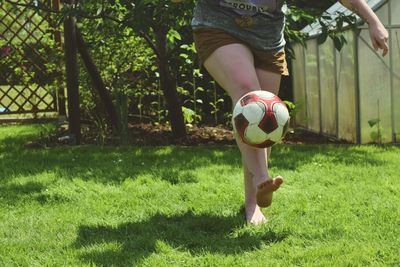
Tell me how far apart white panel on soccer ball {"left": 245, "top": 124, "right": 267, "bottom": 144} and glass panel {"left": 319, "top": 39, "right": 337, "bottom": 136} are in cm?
421

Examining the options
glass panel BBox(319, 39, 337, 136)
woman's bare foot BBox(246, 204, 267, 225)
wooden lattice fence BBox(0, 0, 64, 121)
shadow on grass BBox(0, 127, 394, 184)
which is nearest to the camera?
woman's bare foot BBox(246, 204, 267, 225)

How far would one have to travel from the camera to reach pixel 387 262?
2.45m

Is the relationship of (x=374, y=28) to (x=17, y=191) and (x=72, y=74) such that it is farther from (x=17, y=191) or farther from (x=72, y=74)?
(x=72, y=74)

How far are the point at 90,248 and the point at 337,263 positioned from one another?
1.06 metres

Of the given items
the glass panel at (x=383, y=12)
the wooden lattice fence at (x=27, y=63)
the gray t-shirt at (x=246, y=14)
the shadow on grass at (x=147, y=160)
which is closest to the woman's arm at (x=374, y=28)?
the gray t-shirt at (x=246, y=14)

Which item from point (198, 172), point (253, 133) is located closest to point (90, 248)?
point (253, 133)

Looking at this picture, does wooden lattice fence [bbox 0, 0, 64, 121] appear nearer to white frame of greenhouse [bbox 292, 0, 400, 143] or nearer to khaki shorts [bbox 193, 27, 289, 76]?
white frame of greenhouse [bbox 292, 0, 400, 143]

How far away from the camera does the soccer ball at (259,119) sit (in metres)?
2.67

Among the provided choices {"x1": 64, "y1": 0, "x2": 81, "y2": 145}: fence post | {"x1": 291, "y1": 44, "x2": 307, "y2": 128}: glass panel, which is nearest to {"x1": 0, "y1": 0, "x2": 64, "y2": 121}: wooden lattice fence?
{"x1": 64, "y1": 0, "x2": 81, "y2": 145}: fence post

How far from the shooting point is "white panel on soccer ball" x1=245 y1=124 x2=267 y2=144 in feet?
8.76

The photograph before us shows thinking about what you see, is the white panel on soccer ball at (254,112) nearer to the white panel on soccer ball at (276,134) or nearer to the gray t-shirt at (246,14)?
the white panel on soccer ball at (276,134)

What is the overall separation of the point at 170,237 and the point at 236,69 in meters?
0.84

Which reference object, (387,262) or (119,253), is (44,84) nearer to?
(119,253)

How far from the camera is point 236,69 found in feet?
9.32
